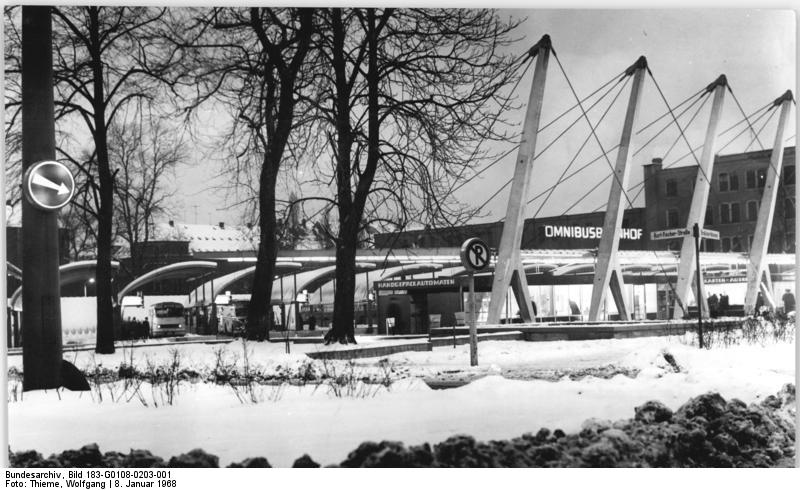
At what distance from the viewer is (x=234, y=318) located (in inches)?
339

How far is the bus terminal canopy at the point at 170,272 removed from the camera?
8391 mm

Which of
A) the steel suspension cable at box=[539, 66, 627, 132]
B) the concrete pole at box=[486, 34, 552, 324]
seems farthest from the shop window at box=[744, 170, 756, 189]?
the concrete pole at box=[486, 34, 552, 324]

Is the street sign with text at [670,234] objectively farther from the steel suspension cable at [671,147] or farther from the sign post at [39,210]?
the sign post at [39,210]

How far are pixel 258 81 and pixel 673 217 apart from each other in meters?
4.90

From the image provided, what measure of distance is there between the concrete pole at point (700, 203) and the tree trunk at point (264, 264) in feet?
14.9

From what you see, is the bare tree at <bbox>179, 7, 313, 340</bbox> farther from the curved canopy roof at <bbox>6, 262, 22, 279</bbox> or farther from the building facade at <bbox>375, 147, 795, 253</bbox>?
the curved canopy roof at <bbox>6, 262, 22, 279</bbox>

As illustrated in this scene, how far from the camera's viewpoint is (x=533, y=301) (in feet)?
35.2

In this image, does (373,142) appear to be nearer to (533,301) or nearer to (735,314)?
(533,301)

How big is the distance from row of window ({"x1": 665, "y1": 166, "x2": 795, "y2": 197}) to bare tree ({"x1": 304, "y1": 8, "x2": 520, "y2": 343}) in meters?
2.17

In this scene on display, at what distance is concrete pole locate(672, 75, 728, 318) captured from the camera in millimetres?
8492

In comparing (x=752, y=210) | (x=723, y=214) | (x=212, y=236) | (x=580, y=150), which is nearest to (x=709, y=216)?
(x=723, y=214)

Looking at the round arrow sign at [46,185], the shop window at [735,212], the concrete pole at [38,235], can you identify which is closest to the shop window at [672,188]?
the shop window at [735,212]

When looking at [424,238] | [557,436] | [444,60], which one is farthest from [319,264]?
[557,436]
